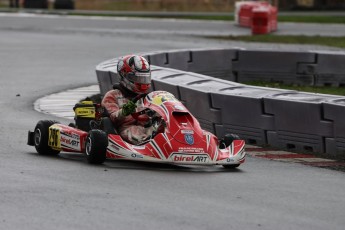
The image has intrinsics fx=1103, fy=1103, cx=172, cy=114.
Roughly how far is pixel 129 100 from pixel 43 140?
99cm

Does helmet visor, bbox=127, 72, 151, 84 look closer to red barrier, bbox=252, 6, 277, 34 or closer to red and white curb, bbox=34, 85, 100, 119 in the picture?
red and white curb, bbox=34, 85, 100, 119

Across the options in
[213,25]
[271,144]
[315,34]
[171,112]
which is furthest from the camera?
[213,25]

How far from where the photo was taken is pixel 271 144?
41.0ft

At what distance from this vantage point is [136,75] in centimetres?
1116

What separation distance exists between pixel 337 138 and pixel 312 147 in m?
0.41

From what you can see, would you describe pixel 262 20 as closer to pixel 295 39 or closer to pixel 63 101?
pixel 295 39

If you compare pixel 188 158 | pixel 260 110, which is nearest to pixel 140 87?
pixel 188 158

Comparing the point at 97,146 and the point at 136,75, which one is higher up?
the point at 136,75

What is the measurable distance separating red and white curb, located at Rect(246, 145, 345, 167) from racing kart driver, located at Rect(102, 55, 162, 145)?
155 cm

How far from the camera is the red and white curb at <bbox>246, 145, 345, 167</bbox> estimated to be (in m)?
11.3

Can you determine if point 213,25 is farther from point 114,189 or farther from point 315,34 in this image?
point 114,189

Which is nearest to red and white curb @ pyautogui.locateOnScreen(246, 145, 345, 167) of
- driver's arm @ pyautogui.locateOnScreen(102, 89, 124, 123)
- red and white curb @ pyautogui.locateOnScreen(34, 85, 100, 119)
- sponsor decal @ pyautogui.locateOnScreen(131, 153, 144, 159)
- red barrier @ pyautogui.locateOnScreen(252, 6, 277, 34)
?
driver's arm @ pyautogui.locateOnScreen(102, 89, 124, 123)

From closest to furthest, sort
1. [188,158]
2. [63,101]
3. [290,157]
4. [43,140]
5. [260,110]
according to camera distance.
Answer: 1. [188,158]
2. [43,140]
3. [290,157]
4. [260,110]
5. [63,101]

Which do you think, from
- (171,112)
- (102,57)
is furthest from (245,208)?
(102,57)
